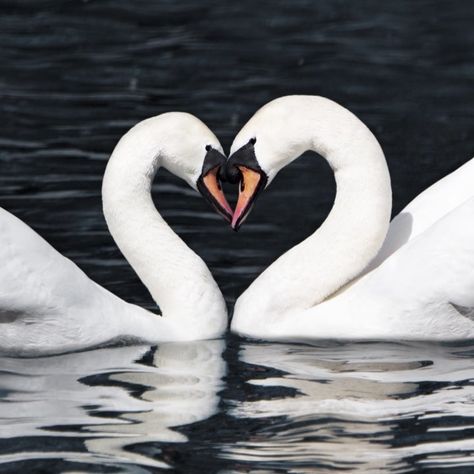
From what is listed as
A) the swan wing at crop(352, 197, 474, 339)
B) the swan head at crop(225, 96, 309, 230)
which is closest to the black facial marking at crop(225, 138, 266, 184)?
the swan head at crop(225, 96, 309, 230)

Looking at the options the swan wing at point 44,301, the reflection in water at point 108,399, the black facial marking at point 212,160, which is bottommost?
the reflection in water at point 108,399

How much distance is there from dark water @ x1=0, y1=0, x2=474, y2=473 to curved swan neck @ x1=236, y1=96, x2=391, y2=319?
0.37m

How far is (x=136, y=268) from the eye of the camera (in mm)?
10047

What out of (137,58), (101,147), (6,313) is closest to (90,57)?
(137,58)

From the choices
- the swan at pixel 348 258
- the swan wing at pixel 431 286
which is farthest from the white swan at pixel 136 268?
the swan wing at pixel 431 286

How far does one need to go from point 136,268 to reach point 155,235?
0.23 meters

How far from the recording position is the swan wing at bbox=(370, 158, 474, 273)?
10227mm

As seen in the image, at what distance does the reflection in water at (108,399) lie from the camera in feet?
26.3

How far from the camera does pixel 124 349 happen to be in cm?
962

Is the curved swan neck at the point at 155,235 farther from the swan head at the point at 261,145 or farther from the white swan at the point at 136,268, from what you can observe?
the swan head at the point at 261,145

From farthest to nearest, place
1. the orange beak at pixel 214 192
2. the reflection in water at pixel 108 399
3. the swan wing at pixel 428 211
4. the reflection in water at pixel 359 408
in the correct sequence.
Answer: the swan wing at pixel 428 211 → the orange beak at pixel 214 192 → the reflection in water at pixel 108 399 → the reflection in water at pixel 359 408

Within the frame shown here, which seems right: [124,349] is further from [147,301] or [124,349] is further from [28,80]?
[28,80]

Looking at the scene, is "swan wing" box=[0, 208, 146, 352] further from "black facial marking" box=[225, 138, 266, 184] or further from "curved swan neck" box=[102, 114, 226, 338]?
"black facial marking" box=[225, 138, 266, 184]

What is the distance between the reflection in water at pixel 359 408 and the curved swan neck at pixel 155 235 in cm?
35
